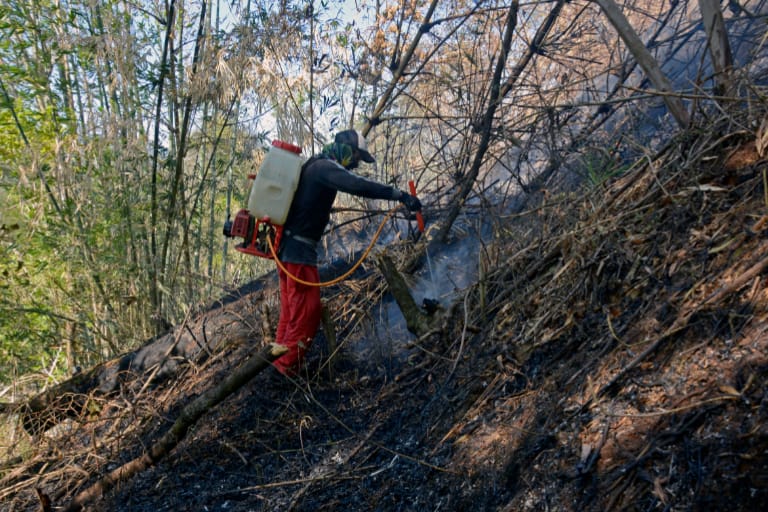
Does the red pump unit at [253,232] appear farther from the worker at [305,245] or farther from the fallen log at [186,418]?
the fallen log at [186,418]

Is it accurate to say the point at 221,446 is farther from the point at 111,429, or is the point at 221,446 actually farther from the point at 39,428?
the point at 39,428

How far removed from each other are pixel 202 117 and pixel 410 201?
3.08 metres

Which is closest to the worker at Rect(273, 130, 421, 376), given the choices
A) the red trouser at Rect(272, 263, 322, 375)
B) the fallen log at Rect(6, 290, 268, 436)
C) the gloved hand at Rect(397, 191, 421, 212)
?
the red trouser at Rect(272, 263, 322, 375)

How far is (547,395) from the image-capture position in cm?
278

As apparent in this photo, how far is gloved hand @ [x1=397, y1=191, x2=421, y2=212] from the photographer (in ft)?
13.4

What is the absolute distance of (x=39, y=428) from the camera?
494 centimetres

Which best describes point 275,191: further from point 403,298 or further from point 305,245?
point 403,298

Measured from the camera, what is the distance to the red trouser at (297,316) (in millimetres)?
4512

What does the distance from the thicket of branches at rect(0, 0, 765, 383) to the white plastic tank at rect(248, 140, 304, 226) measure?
1083mm

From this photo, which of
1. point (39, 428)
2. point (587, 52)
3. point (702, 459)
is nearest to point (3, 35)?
point (39, 428)

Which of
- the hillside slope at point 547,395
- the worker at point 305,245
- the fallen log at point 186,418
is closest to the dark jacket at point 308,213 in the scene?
the worker at point 305,245

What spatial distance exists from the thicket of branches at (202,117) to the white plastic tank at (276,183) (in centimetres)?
108

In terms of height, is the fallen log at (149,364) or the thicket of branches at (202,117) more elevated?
the thicket of branches at (202,117)

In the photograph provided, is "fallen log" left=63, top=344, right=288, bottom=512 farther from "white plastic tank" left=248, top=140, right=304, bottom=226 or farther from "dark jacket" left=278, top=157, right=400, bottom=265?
"white plastic tank" left=248, top=140, right=304, bottom=226
